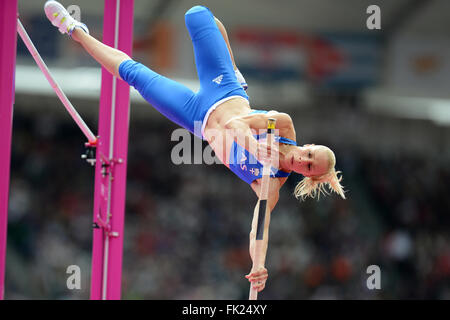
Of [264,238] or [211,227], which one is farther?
[211,227]

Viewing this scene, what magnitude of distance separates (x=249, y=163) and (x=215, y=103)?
533 mm

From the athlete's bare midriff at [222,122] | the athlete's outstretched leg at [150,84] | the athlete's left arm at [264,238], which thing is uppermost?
the athlete's outstretched leg at [150,84]

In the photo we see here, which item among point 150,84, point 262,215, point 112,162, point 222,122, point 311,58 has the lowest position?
point 262,215

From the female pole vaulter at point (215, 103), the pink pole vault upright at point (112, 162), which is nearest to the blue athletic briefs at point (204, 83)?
the female pole vaulter at point (215, 103)

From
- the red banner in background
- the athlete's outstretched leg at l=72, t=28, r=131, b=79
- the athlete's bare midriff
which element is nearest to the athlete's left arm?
the athlete's bare midriff

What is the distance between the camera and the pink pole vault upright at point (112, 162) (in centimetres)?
537

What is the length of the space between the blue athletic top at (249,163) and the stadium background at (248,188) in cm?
794

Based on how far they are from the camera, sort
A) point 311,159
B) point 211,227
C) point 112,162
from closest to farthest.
A: point 311,159
point 112,162
point 211,227

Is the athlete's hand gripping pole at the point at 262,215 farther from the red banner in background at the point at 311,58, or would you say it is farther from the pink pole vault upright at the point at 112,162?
the red banner in background at the point at 311,58

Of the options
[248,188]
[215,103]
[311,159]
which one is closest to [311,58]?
[248,188]

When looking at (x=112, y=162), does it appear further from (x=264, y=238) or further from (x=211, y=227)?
(x=211, y=227)

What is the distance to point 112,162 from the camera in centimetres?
539

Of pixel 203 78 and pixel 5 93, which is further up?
pixel 203 78
